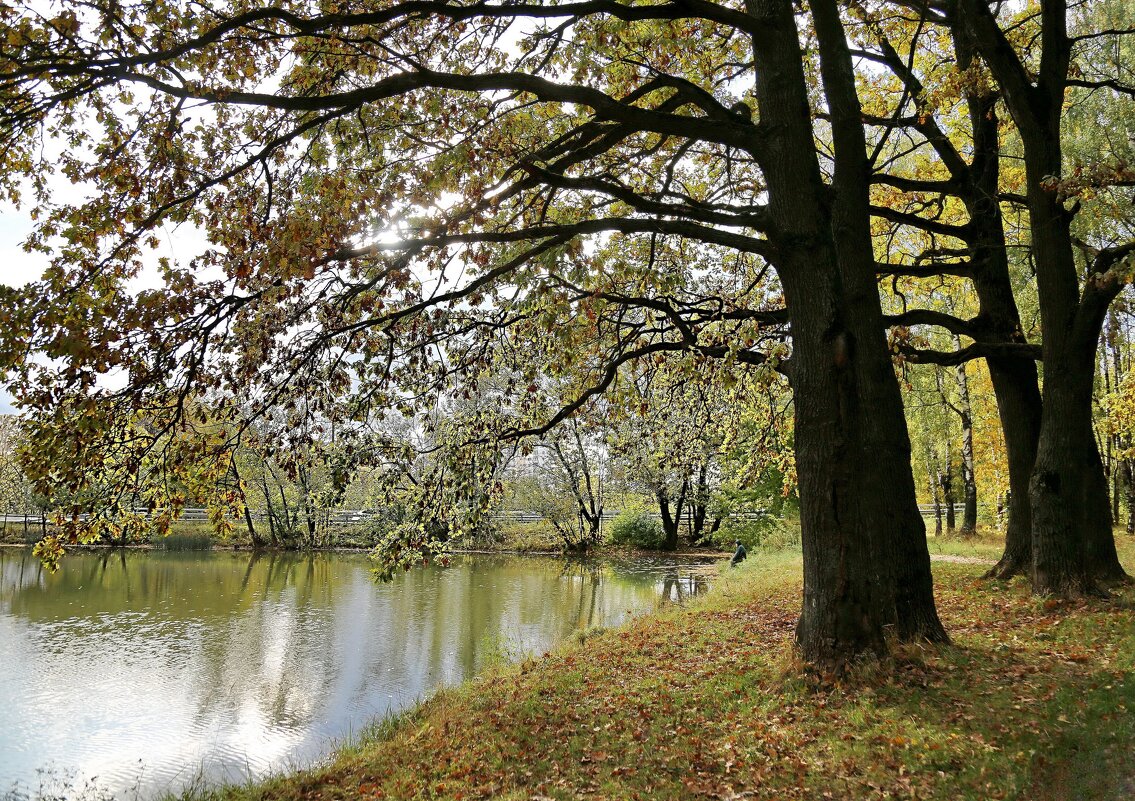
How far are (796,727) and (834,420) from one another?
2760mm

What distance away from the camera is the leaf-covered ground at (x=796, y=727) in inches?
187

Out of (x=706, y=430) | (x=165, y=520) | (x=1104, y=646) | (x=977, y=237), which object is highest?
(x=977, y=237)

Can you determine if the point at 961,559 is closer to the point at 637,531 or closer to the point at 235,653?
the point at 235,653

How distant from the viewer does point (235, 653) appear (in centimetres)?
1505

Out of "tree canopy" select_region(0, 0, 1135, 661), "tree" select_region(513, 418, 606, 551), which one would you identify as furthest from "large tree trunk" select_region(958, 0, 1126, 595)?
"tree" select_region(513, 418, 606, 551)

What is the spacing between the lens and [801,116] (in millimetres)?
7117

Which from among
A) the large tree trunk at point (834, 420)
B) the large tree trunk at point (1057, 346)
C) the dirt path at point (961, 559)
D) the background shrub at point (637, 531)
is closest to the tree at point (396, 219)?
the large tree trunk at point (834, 420)

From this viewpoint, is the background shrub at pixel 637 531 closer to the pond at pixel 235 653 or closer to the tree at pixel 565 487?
the tree at pixel 565 487

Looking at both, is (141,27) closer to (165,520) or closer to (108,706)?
(165,520)

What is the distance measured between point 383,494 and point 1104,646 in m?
8.07

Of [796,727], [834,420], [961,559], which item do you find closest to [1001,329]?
[834,420]

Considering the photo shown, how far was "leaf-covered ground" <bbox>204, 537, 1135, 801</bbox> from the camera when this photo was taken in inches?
187

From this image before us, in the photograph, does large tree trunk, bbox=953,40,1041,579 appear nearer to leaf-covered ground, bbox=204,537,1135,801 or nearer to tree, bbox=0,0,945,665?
leaf-covered ground, bbox=204,537,1135,801

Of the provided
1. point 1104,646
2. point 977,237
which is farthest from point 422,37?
point 1104,646
